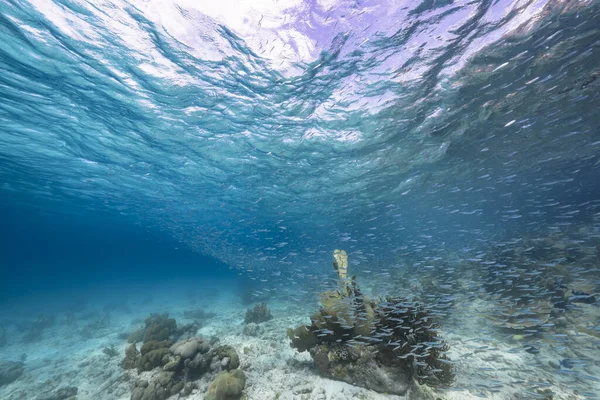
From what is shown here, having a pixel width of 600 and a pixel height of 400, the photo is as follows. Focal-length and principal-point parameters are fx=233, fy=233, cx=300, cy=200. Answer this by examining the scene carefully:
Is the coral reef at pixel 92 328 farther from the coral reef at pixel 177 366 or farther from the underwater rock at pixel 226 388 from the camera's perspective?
the underwater rock at pixel 226 388

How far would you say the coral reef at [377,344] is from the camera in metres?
5.26

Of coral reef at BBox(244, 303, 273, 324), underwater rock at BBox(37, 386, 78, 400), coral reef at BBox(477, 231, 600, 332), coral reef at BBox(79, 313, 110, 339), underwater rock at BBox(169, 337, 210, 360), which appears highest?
coral reef at BBox(477, 231, 600, 332)

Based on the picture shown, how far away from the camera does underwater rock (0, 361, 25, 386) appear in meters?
11.5

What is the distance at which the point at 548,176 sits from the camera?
32.7 meters

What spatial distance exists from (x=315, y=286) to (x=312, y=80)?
16.1 meters

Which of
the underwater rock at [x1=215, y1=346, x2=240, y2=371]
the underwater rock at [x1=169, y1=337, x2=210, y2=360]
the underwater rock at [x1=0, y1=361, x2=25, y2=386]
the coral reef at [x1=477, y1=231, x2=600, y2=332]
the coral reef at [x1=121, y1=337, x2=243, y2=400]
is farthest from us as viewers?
the underwater rock at [x1=0, y1=361, x2=25, y2=386]

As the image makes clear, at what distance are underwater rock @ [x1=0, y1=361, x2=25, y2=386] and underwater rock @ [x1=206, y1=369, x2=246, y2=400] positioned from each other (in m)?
14.2

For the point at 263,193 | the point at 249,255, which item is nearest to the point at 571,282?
the point at 263,193

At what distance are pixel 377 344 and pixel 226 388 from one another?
3.73 meters

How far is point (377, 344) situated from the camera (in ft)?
18.6

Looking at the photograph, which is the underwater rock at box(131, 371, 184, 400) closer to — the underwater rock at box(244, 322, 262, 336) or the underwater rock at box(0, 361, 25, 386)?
the underwater rock at box(244, 322, 262, 336)

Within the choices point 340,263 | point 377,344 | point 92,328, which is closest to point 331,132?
point 340,263

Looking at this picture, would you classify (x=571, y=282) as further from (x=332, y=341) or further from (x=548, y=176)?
(x=548, y=176)

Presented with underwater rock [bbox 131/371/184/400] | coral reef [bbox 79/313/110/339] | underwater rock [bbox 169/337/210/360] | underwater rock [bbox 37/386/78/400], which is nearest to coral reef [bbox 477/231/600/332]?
underwater rock [bbox 169/337/210/360]
